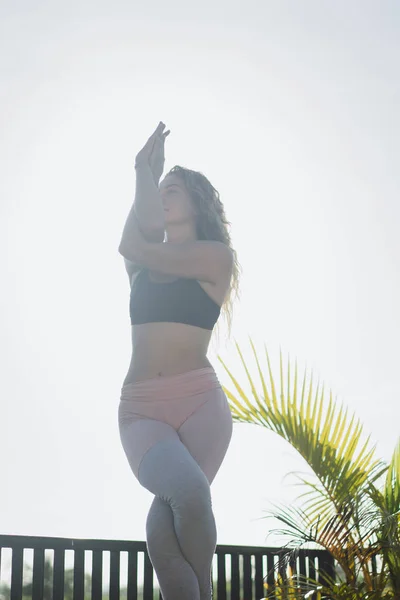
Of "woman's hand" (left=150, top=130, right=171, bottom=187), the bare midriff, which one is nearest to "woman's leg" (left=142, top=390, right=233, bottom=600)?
the bare midriff

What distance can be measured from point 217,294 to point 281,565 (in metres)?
2.34

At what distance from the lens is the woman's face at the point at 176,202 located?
2.35 meters

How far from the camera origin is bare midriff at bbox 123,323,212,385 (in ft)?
6.82

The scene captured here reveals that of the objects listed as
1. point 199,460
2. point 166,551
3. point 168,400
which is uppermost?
point 168,400

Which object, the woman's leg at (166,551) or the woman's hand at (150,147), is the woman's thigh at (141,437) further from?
the woman's hand at (150,147)

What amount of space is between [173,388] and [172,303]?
0.25 metres

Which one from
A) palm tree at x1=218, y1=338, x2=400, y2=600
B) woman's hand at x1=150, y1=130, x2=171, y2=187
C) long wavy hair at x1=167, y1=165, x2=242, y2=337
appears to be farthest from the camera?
palm tree at x1=218, y1=338, x2=400, y2=600

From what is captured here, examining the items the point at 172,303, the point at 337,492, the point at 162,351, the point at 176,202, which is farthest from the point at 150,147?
the point at 337,492

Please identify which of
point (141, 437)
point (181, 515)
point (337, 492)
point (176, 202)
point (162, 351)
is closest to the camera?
point (181, 515)

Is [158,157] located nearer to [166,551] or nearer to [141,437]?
[141,437]

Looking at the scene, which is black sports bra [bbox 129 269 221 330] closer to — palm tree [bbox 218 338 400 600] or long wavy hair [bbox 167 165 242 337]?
long wavy hair [bbox 167 165 242 337]

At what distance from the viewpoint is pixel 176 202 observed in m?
2.35

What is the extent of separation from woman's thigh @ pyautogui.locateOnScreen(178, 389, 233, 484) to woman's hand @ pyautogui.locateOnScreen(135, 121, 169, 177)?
0.69 m

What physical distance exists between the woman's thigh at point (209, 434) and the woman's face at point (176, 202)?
0.57 meters
